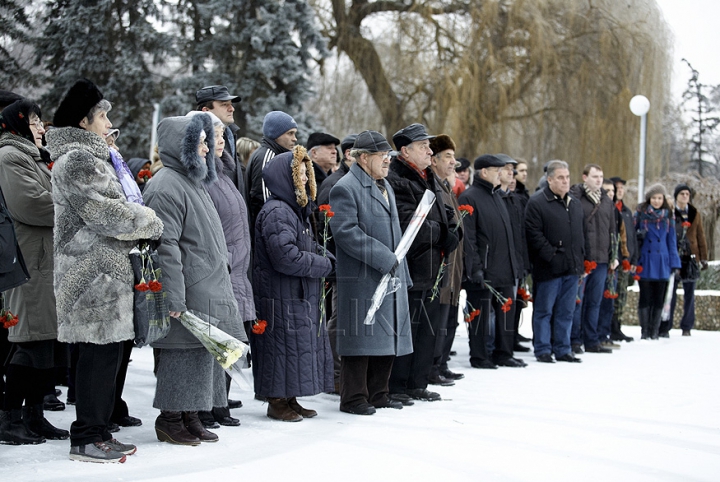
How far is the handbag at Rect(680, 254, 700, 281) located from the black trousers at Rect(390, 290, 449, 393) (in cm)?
672

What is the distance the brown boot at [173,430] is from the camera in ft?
17.2

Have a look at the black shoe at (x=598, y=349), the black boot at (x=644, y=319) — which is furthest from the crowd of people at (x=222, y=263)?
the black boot at (x=644, y=319)

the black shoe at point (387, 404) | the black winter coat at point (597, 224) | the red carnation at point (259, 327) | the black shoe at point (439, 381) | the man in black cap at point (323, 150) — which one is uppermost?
the man in black cap at point (323, 150)

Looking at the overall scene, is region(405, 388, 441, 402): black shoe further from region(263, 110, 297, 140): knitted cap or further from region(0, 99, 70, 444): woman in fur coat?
region(0, 99, 70, 444): woman in fur coat

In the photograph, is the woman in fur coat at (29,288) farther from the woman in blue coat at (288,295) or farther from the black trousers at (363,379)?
the black trousers at (363,379)

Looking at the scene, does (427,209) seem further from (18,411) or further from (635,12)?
(635,12)

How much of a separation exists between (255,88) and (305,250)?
39.5ft

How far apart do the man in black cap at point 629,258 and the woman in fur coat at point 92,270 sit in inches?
317

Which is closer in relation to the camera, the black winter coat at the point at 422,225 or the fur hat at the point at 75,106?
the fur hat at the point at 75,106

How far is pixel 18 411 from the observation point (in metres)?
5.27

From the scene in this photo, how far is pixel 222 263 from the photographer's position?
5383mm

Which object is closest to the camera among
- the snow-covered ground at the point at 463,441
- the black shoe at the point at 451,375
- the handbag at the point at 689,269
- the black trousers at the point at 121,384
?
the snow-covered ground at the point at 463,441

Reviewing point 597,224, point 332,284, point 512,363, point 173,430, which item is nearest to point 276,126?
point 332,284

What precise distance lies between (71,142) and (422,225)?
300 cm
